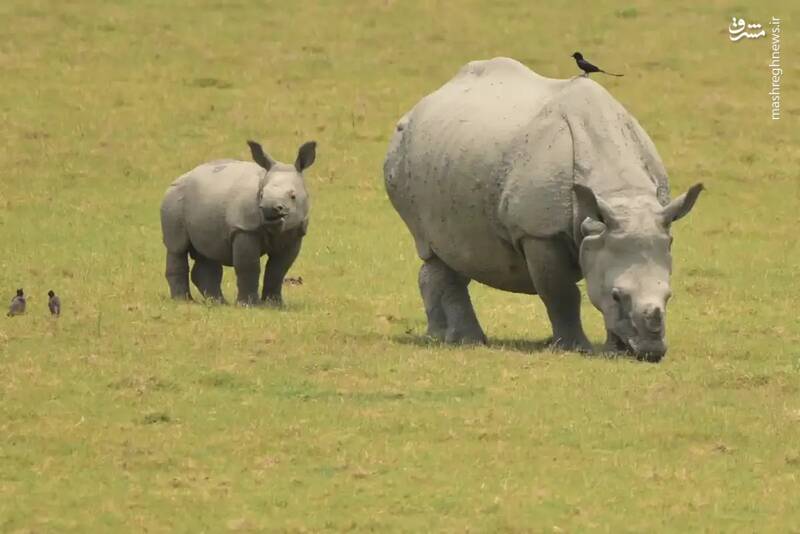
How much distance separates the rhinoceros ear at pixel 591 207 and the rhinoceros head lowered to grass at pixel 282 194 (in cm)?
465

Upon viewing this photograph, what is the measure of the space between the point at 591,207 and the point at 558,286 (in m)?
0.82

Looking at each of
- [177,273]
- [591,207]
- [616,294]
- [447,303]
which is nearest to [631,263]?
[616,294]

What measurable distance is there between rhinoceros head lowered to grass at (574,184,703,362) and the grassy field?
384 mm

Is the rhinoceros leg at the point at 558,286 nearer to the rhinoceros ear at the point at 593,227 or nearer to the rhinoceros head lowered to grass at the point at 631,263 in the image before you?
the rhinoceros head lowered to grass at the point at 631,263

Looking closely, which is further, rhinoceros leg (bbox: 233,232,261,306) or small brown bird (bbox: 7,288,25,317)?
rhinoceros leg (bbox: 233,232,261,306)

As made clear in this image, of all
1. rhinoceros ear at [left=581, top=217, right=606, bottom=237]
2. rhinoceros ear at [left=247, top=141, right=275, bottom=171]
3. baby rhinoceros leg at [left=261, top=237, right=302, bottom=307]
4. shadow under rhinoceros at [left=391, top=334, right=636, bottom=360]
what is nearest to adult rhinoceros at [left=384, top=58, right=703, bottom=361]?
rhinoceros ear at [left=581, top=217, right=606, bottom=237]

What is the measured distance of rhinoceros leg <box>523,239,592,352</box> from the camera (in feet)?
55.1

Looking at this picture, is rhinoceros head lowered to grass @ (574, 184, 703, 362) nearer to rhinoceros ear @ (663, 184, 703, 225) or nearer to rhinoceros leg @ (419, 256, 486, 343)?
rhinoceros ear @ (663, 184, 703, 225)

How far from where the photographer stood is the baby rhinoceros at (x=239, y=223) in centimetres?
2064

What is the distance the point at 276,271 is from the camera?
69.4 feet

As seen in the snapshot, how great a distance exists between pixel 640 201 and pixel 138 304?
19.0 ft

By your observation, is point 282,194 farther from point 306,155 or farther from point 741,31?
point 741,31

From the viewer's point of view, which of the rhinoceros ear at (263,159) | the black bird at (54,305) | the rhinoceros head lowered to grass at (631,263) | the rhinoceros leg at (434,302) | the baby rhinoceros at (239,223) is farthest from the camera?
the rhinoceros ear at (263,159)

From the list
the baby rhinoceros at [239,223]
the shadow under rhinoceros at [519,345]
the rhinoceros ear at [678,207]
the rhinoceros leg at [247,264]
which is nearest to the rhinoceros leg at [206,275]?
the baby rhinoceros at [239,223]
